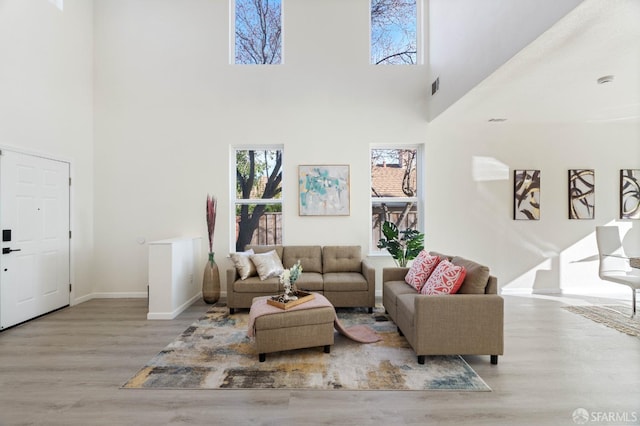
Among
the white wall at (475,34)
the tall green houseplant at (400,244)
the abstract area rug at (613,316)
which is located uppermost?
the white wall at (475,34)

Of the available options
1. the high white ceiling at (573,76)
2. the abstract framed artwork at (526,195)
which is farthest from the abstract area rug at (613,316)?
the high white ceiling at (573,76)

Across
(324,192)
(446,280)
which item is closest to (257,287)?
(324,192)

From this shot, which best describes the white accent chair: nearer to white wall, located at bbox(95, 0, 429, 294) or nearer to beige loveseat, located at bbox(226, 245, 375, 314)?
white wall, located at bbox(95, 0, 429, 294)

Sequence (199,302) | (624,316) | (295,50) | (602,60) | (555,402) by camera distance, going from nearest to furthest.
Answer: (555,402), (602,60), (624,316), (199,302), (295,50)

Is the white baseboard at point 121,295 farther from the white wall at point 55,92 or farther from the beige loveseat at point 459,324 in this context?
the beige loveseat at point 459,324

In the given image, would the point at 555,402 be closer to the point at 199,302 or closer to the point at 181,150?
the point at 199,302

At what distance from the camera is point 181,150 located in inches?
196

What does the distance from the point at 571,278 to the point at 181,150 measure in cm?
649

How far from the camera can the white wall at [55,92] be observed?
364 centimetres

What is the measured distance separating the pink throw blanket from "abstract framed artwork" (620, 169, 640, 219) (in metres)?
4.77

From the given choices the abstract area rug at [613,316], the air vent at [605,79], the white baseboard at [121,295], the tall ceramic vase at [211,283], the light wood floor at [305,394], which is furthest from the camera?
the white baseboard at [121,295]

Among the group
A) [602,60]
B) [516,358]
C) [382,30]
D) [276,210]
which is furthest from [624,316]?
[382,30]

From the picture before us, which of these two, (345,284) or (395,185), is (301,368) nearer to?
(345,284)

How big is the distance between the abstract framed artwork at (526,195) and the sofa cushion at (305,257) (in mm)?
3218
